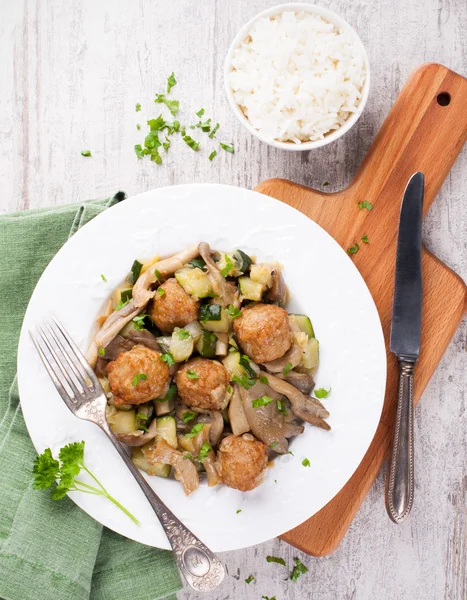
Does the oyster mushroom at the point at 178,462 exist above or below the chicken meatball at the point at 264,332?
below

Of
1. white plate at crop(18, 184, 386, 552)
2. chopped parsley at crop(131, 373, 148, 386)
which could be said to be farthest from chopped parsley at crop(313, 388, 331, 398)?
chopped parsley at crop(131, 373, 148, 386)

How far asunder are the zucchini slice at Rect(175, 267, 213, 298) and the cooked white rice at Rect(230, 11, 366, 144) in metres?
1.00

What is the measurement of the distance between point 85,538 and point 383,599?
2.02m

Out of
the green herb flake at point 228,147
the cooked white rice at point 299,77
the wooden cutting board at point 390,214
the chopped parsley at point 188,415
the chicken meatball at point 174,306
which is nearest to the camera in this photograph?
the chicken meatball at point 174,306

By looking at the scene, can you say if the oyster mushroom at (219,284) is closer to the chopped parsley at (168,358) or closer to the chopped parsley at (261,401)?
the chopped parsley at (168,358)

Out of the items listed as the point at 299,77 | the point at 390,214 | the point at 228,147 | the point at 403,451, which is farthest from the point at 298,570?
the point at 299,77

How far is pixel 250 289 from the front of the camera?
3107mm

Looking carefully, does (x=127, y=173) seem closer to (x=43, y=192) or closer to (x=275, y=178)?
(x=43, y=192)

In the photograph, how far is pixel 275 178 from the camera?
357 cm

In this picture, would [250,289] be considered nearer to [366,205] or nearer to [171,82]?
[366,205]

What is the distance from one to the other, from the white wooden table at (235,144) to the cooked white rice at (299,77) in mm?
361

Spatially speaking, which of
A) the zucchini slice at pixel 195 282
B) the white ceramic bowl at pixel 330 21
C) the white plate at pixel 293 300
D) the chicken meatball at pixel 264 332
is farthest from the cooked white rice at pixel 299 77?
the chicken meatball at pixel 264 332

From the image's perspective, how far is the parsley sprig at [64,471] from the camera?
303 cm

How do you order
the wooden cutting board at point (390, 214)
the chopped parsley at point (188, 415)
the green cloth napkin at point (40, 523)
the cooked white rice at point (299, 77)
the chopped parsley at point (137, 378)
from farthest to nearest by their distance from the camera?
1. the wooden cutting board at point (390, 214)
2. the cooked white rice at point (299, 77)
3. the green cloth napkin at point (40, 523)
4. the chopped parsley at point (188, 415)
5. the chopped parsley at point (137, 378)
